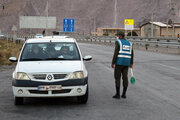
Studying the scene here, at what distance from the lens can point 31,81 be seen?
7.69 meters

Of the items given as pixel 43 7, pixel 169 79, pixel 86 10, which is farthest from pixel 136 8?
pixel 169 79

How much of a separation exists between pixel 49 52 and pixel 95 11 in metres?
108

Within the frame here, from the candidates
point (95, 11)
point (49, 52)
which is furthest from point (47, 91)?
point (95, 11)

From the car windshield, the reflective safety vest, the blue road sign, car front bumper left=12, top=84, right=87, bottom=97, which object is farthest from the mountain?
car front bumper left=12, top=84, right=87, bottom=97

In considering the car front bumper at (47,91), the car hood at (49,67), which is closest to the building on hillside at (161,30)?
the car hood at (49,67)

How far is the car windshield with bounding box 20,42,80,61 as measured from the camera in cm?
881

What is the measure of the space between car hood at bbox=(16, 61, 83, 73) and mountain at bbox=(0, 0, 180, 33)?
94783 millimetres

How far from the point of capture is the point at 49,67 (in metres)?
7.97

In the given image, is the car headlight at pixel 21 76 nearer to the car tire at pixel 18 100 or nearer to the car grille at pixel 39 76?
the car grille at pixel 39 76

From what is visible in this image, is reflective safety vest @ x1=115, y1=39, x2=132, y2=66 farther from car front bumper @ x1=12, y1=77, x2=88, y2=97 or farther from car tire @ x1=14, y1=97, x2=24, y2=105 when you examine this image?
car tire @ x1=14, y1=97, x2=24, y2=105

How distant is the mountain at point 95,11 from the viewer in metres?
110

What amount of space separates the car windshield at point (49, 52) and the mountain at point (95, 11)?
9384cm

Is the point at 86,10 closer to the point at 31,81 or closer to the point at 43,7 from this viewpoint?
the point at 43,7

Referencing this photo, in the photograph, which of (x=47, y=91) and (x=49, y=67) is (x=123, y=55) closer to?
(x=49, y=67)
